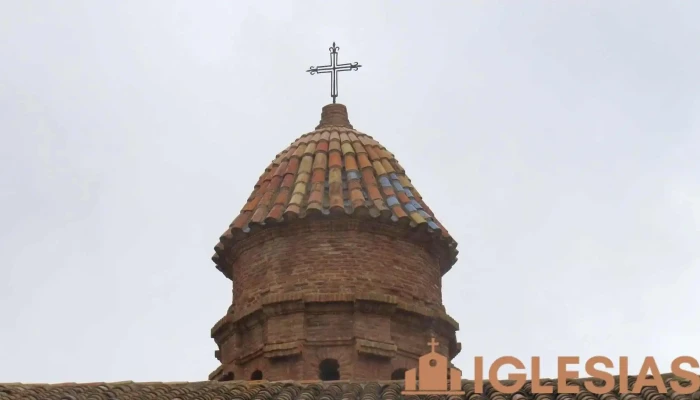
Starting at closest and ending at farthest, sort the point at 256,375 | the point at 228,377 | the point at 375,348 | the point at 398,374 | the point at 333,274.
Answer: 1. the point at 375,348
2. the point at 398,374
3. the point at 256,375
4. the point at 333,274
5. the point at 228,377

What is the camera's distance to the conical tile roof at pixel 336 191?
15258 millimetres

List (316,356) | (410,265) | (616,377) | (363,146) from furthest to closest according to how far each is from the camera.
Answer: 1. (363,146)
2. (410,265)
3. (316,356)
4. (616,377)

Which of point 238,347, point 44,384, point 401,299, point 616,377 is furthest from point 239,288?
point 616,377

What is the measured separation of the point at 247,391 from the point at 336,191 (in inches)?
157

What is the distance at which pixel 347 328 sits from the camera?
47.6 feet

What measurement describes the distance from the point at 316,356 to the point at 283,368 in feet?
1.35

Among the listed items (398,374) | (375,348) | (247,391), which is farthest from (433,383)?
(398,374)

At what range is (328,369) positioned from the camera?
14445 millimetres

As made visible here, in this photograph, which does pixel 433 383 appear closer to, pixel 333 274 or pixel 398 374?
pixel 398 374

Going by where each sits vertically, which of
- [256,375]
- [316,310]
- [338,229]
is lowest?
[256,375]

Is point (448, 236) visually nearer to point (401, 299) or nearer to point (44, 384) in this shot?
point (401, 299)

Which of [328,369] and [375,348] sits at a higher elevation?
[375,348]

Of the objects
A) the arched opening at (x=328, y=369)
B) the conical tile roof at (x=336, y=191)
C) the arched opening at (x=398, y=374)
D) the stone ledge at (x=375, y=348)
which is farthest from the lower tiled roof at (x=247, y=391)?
the conical tile roof at (x=336, y=191)

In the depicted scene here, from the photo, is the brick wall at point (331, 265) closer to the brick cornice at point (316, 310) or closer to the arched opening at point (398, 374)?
the brick cornice at point (316, 310)
